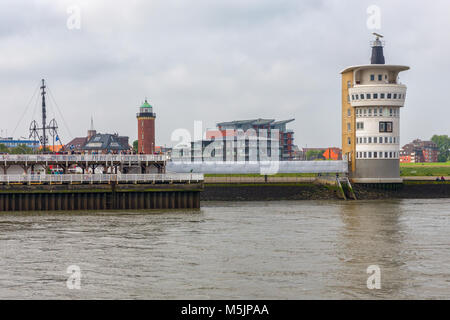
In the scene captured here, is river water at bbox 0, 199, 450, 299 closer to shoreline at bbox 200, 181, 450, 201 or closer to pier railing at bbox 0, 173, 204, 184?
pier railing at bbox 0, 173, 204, 184

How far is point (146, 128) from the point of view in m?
197

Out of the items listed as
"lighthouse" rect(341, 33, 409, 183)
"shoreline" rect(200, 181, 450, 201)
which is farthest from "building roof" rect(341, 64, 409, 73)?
"shoreline" rect(200, 181, 450, 201)

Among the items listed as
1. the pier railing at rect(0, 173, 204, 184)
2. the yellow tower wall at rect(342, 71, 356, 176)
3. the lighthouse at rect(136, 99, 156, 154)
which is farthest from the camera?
the lighthouse at rect(136, 99, 156, 154)

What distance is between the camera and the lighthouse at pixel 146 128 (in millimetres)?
196875

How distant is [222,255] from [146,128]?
512 feet

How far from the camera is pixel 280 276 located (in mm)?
36875

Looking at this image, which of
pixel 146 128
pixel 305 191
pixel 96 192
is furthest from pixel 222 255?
pixel 146 128

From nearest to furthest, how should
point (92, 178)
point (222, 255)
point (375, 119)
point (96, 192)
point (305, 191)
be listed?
point (222, 255) < point (96, 192) < point (92, 178) < point (305, 191) < point (375, 119)

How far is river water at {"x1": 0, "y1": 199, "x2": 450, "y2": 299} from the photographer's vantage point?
34000mm

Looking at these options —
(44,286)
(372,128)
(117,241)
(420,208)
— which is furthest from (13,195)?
(372,128)

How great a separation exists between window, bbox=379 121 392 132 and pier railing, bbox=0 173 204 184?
41.6 m

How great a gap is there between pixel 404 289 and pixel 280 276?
7.00 metres

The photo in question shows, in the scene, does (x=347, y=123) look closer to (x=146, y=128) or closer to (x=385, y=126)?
(x=385, y=126)

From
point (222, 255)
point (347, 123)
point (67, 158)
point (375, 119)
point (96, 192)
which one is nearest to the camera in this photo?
point (222, 255)
